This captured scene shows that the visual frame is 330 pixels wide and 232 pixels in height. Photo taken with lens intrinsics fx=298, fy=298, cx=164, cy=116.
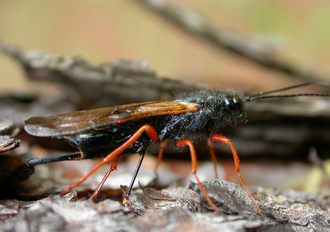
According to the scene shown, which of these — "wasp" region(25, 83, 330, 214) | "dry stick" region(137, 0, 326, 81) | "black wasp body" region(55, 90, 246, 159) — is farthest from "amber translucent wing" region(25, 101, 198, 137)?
"dry stick" region(137, 0, 326, 81)

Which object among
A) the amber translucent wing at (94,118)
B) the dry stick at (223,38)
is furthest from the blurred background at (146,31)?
the amber translucent wing at (94,118)

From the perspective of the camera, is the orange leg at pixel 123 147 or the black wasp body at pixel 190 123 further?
the black wasp body at pixel 190 123

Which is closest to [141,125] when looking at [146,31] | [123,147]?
[123,147]

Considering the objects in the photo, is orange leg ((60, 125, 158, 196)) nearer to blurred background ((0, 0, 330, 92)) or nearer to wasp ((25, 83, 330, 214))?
wasp ((25, 83, 330, 214))

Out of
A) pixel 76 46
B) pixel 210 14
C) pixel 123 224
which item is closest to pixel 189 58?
pixel 210 14

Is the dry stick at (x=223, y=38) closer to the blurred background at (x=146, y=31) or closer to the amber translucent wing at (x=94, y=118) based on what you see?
the blurred background at (x=146, y=31)

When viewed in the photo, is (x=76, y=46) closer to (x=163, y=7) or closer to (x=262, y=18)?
(x=163, y=7)

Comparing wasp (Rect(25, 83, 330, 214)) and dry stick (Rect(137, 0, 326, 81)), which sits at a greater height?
dry stick (Rect(137, 0, 326, 81))

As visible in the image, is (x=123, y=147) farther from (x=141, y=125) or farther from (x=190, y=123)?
(x=190, y=123)
